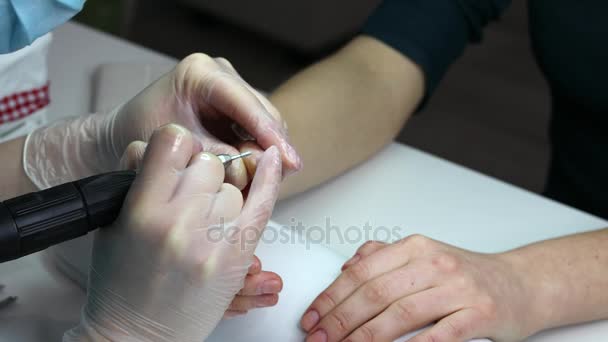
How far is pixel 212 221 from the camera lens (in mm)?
486

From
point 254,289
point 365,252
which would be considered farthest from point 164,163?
point 365,252

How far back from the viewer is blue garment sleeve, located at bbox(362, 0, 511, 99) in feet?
3.11

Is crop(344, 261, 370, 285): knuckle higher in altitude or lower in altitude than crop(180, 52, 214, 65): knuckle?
lower

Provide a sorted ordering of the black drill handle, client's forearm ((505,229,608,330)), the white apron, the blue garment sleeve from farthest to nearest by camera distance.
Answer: the blue garment sleeve
the white apron
client's forearm ((505,229,608,330))
the black drill handle

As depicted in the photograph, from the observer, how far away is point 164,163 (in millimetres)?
476

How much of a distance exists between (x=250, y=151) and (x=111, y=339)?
197 millimetres

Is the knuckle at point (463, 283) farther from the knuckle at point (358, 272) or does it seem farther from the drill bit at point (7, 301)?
the drill bit at point (7, 301)

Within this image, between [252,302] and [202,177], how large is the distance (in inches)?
6.0

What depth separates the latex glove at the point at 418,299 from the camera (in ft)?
1.94

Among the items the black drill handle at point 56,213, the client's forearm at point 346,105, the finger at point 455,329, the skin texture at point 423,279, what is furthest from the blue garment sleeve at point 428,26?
the black drill handle at point 56,213

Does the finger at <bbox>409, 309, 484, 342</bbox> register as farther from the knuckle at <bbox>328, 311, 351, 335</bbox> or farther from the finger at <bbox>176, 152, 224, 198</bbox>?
the finger at <bbox>176, 152, 224, 198</bbox>

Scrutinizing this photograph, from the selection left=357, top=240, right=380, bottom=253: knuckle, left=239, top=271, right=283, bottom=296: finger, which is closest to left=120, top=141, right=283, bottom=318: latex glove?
left=239, top=271, right=283, bottom=296: finger

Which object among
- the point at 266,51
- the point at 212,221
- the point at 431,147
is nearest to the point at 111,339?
the point at 212,221

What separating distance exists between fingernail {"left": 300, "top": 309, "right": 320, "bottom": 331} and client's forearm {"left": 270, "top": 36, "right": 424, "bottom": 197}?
0.23m
